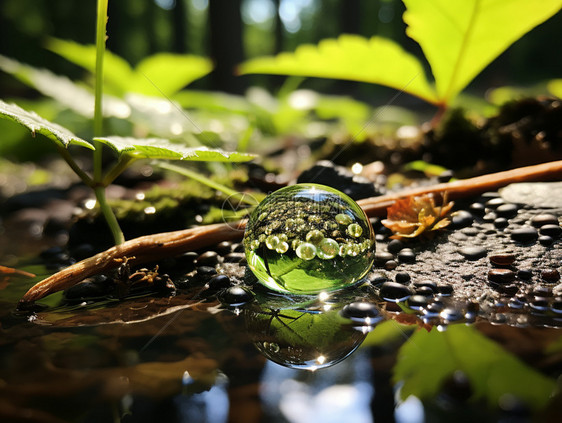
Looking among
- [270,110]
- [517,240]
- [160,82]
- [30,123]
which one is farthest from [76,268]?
[160,82]

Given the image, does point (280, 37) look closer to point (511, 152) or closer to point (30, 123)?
point (511, 152)

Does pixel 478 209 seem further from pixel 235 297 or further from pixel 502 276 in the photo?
pixel 235 297

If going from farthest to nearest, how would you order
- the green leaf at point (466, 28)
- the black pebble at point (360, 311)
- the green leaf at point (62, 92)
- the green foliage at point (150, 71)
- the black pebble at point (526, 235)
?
the green foliage at point (150, 71) → the green leaf at point (62, 92) → the green leaf at point (466, 28) → the black pebble at point (526, 235) → the black pebble at point (360, 311)

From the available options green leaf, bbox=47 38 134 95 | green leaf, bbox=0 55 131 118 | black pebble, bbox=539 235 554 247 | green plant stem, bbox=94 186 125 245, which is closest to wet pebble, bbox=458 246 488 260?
black pebble, bbox=539 235 554 247

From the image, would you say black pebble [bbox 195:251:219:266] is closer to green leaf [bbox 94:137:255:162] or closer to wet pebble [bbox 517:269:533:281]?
green leaf [bbox 94:137:255:162]

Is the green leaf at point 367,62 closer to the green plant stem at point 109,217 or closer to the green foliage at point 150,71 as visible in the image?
the green foliage at point 150,71

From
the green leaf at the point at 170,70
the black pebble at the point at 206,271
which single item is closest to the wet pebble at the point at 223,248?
the black pebble at the point at 206,271

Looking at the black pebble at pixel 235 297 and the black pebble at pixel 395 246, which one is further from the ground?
the black pebble at pixel 395 246
